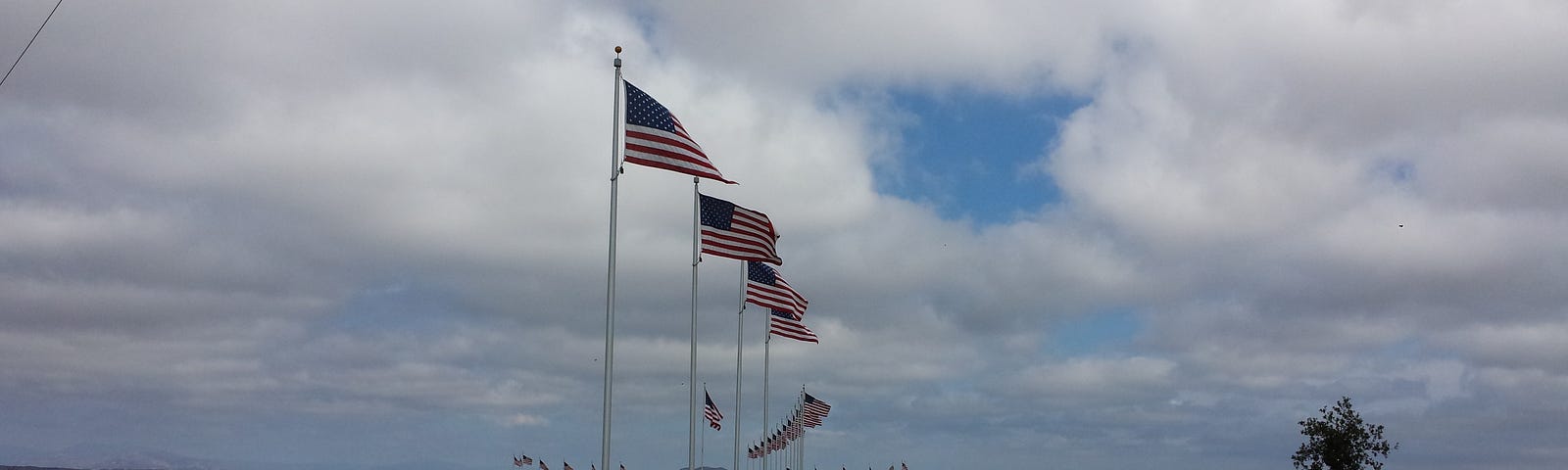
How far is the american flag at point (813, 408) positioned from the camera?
87000mm

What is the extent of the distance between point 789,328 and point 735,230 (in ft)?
61.4

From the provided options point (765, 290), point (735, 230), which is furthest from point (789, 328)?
point (735, 230)

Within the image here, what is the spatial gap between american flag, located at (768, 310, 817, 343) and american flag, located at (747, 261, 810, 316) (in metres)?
4.69

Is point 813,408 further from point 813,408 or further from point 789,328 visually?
point 789,328

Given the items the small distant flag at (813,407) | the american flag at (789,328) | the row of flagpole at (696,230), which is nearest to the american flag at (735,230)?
the row of flagpole at (696,230)

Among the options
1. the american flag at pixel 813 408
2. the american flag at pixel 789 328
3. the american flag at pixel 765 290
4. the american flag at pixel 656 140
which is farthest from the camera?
the american flag at pixel 813 408

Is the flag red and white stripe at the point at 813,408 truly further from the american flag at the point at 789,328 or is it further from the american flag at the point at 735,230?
the american flag at the point at 735,230

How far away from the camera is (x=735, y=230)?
39094mm

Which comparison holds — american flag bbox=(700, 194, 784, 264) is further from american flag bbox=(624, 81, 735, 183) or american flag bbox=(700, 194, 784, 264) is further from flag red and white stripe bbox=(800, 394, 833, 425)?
flag red and white stripe bbox=(800, 394, 833, 425)

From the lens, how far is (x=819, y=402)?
87438mm

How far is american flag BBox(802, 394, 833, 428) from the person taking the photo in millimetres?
87000

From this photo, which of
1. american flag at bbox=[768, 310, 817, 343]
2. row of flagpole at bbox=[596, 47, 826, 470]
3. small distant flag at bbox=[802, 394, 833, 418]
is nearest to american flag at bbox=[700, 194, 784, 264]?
row of flagpole at bbox=[596, 47, 826, 470]

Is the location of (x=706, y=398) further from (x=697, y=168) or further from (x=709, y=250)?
(x=697, y=168)

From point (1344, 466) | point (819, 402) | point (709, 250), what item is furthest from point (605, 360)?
point (1344, 466)
